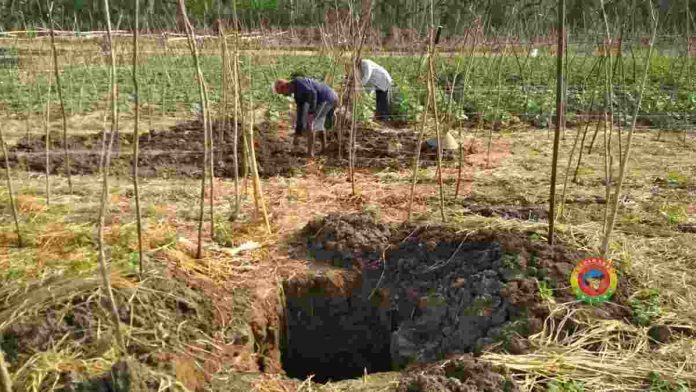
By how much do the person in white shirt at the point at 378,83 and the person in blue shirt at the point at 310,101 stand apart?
1.52 metres

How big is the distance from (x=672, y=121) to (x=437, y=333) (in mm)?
7610

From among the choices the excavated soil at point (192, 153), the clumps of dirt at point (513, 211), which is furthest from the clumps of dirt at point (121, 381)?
the excavated soil at point (192, 153)

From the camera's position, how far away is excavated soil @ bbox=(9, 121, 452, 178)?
262 inches

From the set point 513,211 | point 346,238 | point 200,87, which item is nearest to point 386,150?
point 513,211

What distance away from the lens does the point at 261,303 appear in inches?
149

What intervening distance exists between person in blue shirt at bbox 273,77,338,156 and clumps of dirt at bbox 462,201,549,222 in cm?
240

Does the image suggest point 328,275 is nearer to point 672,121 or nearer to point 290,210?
point 290,210

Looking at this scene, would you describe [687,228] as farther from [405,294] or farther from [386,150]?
[386,150]

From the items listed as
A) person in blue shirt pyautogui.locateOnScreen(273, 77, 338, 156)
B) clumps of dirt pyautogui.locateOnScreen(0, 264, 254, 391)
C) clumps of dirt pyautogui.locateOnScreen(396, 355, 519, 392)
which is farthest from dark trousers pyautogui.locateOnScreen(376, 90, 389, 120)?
clumps of dirt pyautogui.locateOnScreen(396, 355, 519, 392)

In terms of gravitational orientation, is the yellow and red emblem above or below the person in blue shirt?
below

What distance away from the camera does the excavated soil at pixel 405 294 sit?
11.5 ft

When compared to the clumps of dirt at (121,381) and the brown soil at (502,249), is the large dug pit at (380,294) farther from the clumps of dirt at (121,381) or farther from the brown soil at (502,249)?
the clumps of dirt at (121,381)

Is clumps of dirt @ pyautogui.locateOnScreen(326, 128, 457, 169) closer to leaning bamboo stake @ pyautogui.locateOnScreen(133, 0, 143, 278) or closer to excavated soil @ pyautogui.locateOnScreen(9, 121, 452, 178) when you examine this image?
excavated soil @ pyautogui.locateOnScreen(9, 121, 452, 178)

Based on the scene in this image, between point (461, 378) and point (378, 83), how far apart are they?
7.03 m
